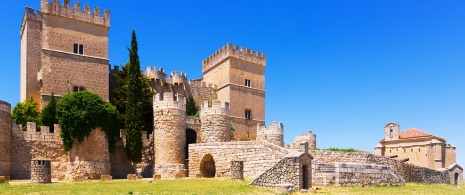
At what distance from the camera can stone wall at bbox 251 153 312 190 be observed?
19953 millimetres

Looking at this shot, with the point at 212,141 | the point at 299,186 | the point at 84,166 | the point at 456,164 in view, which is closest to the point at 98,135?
the point at 84,166

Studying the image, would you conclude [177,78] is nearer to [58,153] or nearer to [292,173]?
[58,153]

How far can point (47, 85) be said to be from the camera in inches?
1390

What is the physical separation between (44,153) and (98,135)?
3537 mm

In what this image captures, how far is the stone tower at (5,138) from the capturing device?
2756cm

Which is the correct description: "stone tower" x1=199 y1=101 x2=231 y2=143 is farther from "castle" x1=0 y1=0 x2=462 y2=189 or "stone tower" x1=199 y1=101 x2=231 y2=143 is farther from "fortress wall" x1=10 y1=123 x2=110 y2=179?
"fortress wall" x1=10 y1=123 x2=110 y2=179

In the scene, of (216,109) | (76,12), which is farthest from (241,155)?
(76,12)

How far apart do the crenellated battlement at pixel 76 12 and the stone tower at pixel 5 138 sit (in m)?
10.7

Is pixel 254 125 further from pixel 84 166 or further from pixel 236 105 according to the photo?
pixel 84 166

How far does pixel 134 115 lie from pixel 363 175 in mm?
17193

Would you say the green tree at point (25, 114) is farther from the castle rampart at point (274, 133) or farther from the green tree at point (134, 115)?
the castle rampart at point (274, 133)

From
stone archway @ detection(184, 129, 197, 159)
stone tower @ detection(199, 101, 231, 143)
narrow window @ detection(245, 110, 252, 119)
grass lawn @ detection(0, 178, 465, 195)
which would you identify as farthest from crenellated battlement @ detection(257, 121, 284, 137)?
grass lawn @ detection(0, 178, 465, 195)

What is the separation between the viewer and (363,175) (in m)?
22.8

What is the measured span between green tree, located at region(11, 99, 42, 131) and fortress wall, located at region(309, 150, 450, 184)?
19.8 metres
